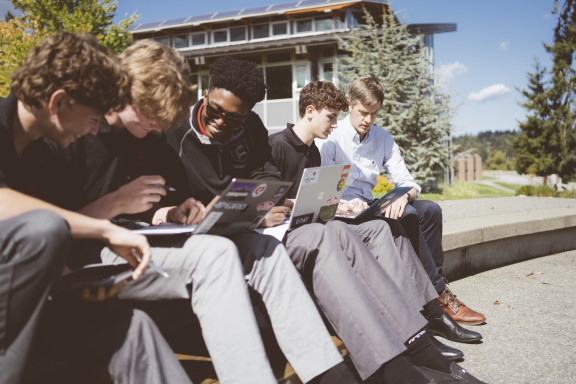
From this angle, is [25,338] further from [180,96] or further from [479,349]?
[479,349]

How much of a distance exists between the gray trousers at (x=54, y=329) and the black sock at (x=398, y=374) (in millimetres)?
983

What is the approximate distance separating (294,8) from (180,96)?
22.3 meters

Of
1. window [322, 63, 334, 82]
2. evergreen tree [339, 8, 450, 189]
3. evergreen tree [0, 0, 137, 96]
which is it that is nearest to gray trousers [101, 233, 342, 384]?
evergreen tree [0, 0, 137, 96]

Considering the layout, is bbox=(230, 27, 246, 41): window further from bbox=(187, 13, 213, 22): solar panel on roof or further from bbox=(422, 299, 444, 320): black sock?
bbox=(422, 299, 444, 320): black sock

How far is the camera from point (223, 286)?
5.77 feet

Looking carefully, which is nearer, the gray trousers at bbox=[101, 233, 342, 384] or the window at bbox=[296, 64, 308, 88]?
the gray trousers at bbox=[101, 233, 342, 384]

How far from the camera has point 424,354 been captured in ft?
7.80

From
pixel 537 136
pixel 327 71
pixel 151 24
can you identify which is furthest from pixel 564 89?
pixel 151 24

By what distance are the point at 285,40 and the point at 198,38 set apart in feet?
21.5

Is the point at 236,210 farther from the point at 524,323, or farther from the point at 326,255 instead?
the point at 524,323

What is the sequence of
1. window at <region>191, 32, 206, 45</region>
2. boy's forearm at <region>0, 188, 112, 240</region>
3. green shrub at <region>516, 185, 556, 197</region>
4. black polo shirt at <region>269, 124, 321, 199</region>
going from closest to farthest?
boy's forearm at <region>0, 188, 112, 240</region> → black polo shirt at <region>269, 124, 321, 199</region> → green shrub at <region>516, 185, 556, 197</region> → window at <region>191, 32, 206, 45</region>

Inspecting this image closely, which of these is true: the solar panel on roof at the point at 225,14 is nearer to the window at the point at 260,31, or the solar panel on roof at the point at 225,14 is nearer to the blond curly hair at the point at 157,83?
the window at the point at 260,31

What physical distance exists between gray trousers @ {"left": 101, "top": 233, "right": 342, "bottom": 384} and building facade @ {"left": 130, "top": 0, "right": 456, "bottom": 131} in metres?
18.9

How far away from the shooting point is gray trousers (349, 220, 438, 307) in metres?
2.69
